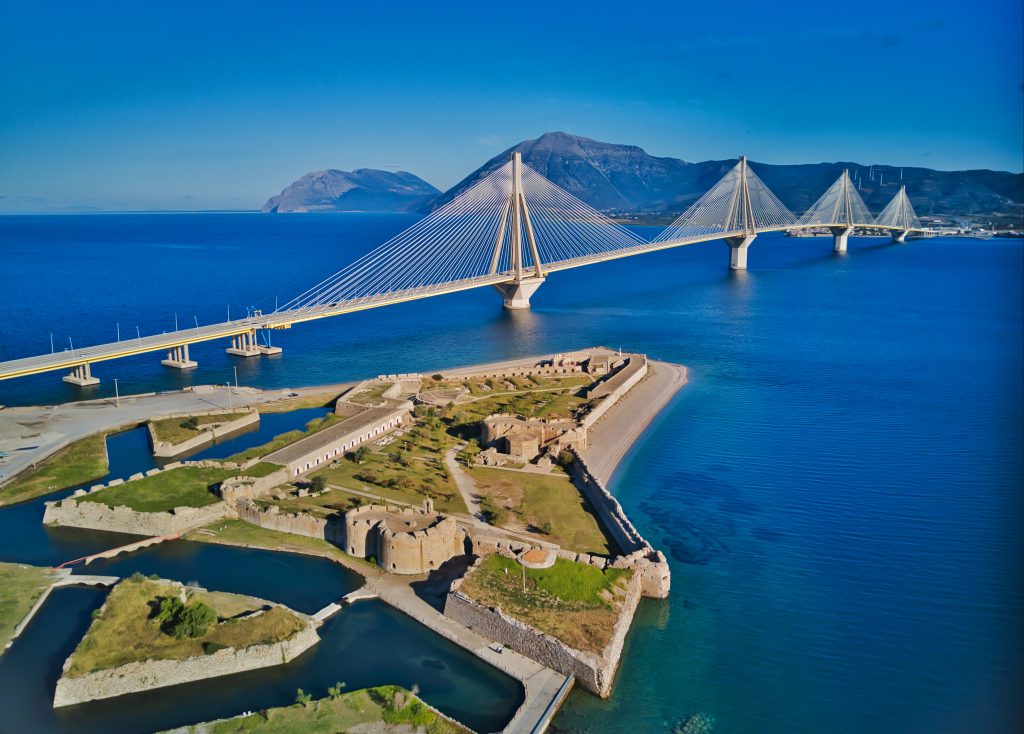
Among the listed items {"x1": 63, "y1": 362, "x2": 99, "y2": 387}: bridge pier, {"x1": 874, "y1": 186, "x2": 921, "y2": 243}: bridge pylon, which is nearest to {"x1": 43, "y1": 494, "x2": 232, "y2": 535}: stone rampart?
{"x1": 63, "y1": 362, "x2": 99, "y2": 387}: bridge pier

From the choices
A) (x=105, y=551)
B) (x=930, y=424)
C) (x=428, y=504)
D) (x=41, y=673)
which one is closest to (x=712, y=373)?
(x=930, y=424)

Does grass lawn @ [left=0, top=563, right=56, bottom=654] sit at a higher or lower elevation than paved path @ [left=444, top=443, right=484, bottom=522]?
lower

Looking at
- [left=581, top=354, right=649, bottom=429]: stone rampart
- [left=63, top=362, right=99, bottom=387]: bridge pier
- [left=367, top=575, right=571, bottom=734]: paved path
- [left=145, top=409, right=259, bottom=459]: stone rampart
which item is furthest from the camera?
[left=63, top=362, right=99, bottom=387]: bridge pier

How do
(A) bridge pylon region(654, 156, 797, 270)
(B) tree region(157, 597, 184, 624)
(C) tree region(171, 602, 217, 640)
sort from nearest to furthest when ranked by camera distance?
(C) tree region(171, 602, 217, 640) → (B) tree region(157, 597, 184, 624) → (A) bridge pylon region(654, 156, 797, 270)

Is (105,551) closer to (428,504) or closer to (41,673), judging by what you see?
(41,673)

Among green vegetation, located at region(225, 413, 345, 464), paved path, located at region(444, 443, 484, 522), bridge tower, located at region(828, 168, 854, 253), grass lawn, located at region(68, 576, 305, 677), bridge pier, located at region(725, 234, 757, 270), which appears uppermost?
bridge tower, located at region(828, 168, 854, 253)

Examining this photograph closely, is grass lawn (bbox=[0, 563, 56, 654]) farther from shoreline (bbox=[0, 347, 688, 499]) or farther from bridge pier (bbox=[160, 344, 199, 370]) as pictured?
bridge pier (bbox=[160, 344, 199, 370])
